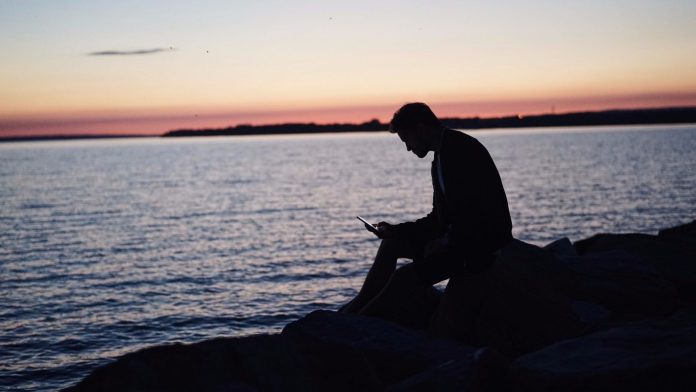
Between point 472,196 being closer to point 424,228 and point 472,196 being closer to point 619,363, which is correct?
point 424,228

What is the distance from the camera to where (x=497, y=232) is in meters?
4.74

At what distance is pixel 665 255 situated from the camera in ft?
32.6

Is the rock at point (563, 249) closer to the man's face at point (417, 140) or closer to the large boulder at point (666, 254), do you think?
the large boulder at point (666, 254)

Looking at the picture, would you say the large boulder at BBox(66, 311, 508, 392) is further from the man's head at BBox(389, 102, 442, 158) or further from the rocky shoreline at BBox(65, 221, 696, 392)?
the man's head at BBox(389, 102, 442, 158)

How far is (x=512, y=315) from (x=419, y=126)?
2.65 meters

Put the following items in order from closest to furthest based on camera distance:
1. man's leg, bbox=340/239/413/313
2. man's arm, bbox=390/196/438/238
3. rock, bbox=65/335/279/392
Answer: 1. rock, bbox=65/335/279/392
2. man's arm, bbox=390/196/438/238
3. man's leg, bbox=340/239/413/313

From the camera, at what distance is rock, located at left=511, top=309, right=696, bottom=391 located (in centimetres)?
409

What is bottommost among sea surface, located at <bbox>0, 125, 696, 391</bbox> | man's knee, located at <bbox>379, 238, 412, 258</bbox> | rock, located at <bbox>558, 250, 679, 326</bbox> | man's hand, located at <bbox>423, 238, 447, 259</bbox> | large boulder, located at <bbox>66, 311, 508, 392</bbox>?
sea surface, located at <bbox>0, 125, 696, 391</bbox>

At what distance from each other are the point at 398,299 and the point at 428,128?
8.30 feet

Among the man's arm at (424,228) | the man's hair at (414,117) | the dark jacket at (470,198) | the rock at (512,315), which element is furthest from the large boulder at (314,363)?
the man's hair at (414,117)

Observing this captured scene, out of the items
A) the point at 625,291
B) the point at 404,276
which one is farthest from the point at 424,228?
the point at 625,291

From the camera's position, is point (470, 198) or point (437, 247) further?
point (437, 247)

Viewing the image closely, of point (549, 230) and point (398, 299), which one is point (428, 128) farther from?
point (549, 230)

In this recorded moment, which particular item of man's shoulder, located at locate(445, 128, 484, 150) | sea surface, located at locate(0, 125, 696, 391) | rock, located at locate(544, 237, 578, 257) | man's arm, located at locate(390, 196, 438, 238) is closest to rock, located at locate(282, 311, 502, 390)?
man's arm, located at locate(390, 196, 438, 238)
